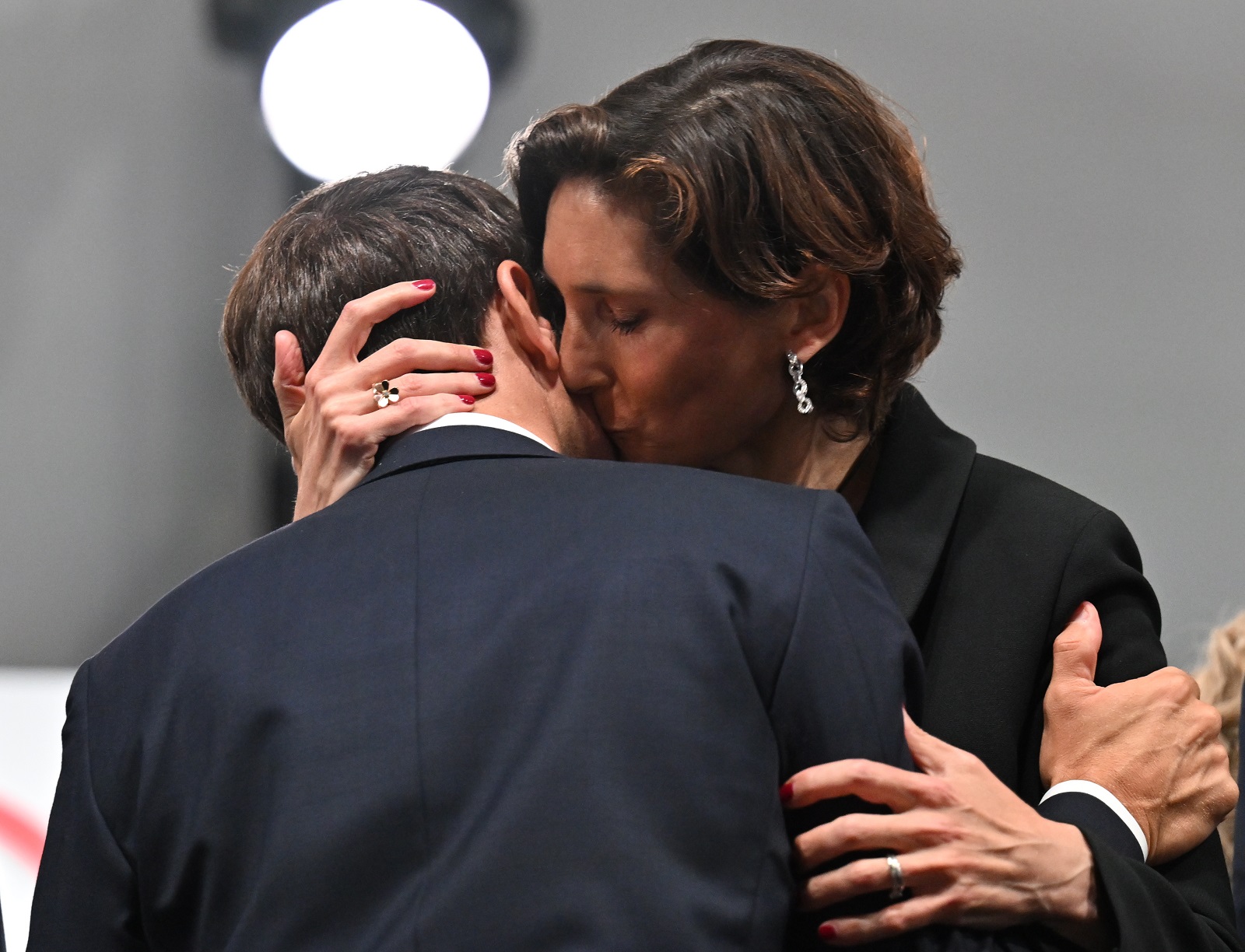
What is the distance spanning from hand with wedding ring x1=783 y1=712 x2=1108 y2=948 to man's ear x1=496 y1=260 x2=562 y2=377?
476 mm

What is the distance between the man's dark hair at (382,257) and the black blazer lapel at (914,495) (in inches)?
16.6

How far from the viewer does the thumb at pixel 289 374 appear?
4.32 ft

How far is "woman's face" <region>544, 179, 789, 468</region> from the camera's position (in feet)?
4.36

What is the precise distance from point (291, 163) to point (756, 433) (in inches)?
60.7

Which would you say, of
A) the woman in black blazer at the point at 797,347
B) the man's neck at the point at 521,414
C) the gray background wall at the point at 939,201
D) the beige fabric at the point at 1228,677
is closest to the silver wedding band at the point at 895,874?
the woman in black blazer at the point at 797,347

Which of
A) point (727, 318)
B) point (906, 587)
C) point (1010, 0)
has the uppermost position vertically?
point (1010, 0)

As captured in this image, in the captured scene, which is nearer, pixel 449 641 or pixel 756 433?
pixel 449 641

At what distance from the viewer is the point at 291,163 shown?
105 inches

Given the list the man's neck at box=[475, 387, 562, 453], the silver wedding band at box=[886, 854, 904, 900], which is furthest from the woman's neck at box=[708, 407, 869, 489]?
the silver wedding band at box=[886, 854, 904, 900]

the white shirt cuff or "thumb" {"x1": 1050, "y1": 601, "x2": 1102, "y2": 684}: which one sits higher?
"thumb" {"x1": 1050, "y1": 601, "x2": 1102, "y2": 684}

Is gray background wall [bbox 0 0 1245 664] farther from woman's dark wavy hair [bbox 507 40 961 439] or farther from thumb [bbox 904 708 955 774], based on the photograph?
thumb [bbox 904 708 955 774]

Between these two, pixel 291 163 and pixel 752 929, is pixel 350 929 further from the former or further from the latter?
pixel 291 163

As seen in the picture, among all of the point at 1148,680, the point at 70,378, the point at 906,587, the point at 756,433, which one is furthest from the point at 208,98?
the point at 1148,680

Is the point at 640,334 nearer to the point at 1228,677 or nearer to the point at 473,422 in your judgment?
the point at 473,422
